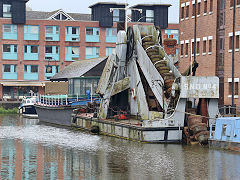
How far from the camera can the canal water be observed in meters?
27.8

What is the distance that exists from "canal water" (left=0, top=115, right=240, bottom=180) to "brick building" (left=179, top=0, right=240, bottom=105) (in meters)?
15.4

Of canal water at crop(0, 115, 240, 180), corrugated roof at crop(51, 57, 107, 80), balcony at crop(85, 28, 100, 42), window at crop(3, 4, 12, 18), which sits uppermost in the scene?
window at crop(3, 4, 12, 18)

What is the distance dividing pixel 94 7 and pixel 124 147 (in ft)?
250

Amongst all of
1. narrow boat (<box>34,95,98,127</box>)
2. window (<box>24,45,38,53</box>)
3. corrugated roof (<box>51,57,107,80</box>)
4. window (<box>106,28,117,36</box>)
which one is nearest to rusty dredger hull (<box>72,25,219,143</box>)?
narrow boat (<box>34,95,98,127</box>)

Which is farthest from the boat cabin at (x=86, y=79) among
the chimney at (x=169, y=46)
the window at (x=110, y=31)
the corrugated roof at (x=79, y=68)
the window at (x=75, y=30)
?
the window at (x=110, y=31)

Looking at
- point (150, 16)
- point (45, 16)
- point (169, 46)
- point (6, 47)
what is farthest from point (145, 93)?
point (150, 16)

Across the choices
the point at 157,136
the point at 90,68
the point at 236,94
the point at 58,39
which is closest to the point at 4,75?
the point at 58,39

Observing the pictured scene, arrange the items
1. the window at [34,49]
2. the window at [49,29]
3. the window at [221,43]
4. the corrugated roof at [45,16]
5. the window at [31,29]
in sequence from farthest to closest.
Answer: the corrugated roof at [45,16]
the window at [49,29]
the window at [34,49]
the window at [31,29]
the window at [221,43]

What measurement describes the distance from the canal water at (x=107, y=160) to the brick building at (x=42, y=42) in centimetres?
6258

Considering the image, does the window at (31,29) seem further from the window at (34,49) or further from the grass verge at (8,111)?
the grass verge at (8,111)

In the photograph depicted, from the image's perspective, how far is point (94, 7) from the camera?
369ft

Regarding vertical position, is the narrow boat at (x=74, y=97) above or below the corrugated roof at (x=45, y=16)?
below

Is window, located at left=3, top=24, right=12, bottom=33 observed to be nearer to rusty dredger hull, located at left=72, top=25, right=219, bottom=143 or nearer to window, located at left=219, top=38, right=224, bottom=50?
window, located at left=219, top=38, right=224, bottom=50

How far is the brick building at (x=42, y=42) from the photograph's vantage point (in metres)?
105
